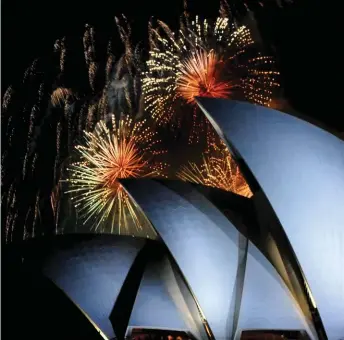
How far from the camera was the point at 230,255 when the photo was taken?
16.0 m

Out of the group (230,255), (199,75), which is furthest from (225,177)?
(230,255)

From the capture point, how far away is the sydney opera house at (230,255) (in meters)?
13.8

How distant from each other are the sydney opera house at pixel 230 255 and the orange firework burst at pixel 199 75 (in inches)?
120

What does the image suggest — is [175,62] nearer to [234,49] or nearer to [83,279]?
[234,49]

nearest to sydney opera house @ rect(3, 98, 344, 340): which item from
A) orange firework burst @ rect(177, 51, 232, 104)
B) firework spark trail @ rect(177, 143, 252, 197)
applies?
firework spark trail @ rect(177, 143, 252, 197)

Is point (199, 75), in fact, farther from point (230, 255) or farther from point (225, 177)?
point (230, 255)

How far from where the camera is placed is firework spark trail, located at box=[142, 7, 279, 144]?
1839 cm

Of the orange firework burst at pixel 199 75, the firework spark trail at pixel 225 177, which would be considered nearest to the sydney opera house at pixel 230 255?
the firework spark trail at pixel 225 177

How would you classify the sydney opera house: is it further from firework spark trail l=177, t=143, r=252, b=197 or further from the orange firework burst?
the orange firework burst

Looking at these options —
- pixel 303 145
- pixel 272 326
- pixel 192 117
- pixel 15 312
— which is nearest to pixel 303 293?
pixel 272 326

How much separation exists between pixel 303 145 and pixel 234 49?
593 centimetres

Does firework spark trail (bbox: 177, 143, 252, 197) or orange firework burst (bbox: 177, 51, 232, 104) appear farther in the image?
firework spark trail (bbox: 177, 143, 252, 197)

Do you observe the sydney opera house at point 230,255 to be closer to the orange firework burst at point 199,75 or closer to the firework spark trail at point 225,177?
the firework spark trail at point 225,177

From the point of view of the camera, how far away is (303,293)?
14.7 metres
